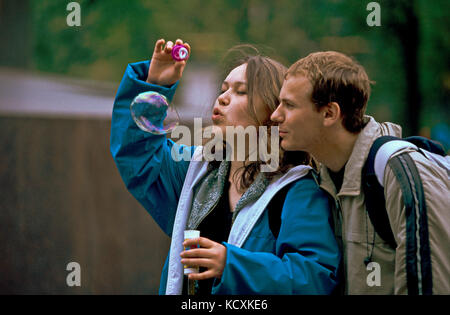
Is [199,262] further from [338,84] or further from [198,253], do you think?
[338,84]

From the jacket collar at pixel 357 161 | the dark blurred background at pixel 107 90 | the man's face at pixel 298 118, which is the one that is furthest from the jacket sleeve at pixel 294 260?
the dark blurred background at pixel 107 90

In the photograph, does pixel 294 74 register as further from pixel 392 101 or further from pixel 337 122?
pixel 392 101

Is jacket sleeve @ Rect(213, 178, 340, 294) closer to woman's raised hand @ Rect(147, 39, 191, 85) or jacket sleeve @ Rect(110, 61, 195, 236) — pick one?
jacket sleeve @ Rect(110, 61, 195, 236)

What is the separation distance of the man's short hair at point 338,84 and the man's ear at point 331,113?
0.7 inches

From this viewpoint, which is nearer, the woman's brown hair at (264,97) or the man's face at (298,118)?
the man's face at (298,118)

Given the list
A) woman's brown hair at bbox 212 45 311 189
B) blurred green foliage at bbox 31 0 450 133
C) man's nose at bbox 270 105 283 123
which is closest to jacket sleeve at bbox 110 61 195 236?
woman's brown hair at bbox 212 45 311 189

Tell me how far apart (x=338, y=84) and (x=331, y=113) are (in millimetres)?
118

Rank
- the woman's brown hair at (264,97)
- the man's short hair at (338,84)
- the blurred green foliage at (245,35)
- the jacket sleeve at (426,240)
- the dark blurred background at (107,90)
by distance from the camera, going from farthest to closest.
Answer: the blurred green foliage at (245,35), the dark blurred background at (107,90), the woman's brown hair at (264,97), the man's short hair at (338,84), the jacket sleeve at (426,240)

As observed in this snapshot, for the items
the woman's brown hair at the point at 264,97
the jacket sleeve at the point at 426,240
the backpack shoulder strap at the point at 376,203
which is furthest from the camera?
the woman's brown hair at the point at 264,97

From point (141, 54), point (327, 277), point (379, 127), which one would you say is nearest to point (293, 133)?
point (379, 127)

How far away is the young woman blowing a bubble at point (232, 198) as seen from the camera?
6.62ft

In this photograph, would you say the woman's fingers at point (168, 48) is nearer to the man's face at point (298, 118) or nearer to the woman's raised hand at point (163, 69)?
the woman's raised hand at point (163, 69)

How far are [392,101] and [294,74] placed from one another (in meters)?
6.26
